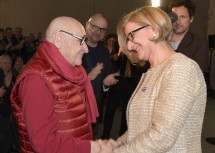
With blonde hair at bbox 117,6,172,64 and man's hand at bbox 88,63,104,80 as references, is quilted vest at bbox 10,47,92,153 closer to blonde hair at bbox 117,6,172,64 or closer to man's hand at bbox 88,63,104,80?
blonde hair at bbox 117,6,172,64

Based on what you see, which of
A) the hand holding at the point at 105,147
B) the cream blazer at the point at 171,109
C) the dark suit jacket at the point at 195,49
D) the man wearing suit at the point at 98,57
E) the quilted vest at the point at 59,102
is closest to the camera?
the cream blazer at the point at 171,109

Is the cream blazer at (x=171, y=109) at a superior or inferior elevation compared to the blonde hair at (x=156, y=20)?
inferior

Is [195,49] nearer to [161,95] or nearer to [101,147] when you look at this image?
[101,147]

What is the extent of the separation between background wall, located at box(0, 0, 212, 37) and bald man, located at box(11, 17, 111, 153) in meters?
7.40

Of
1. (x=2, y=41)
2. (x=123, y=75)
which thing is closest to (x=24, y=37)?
(x=2, y=41)

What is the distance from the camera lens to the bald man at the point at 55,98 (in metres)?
1.44

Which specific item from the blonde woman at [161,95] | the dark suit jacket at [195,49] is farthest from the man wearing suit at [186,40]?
the blonde woman at [161,95]

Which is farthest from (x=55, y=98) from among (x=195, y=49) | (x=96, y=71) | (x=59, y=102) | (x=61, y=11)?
(x=61, y=11)

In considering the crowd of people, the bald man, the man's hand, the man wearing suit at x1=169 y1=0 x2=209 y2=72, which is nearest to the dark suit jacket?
the man wearing suit at x1=169 y1=0 x2=209 y2=72

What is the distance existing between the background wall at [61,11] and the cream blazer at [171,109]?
25.2 ft

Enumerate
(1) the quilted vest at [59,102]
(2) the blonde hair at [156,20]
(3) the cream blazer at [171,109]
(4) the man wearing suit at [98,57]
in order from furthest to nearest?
(4) the man wearing suit at [98,57] → (1) the quilted vest at [59,102] → (2) the blonde hair at [156,20] → (3) the cream blazer at [171,109]

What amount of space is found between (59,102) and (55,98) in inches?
1.2

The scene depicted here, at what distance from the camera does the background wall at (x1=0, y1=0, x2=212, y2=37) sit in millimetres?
8906

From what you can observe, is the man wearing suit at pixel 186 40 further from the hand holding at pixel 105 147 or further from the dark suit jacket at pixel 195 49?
the hand holding at pixel 105 147
